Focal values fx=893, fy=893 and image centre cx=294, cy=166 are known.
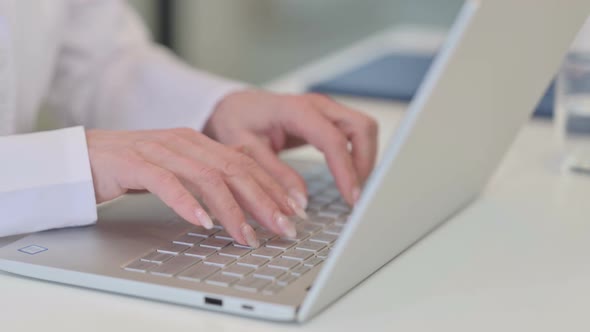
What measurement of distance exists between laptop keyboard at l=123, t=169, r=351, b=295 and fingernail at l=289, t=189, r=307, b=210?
3cm

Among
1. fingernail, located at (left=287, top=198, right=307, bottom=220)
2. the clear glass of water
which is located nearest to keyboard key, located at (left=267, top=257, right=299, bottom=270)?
fingernail, located at (left=287, top=198, right=307, bottom=220)

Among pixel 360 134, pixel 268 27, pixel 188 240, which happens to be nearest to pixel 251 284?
pixel 188 240

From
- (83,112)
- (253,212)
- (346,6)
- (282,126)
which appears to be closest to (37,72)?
(83,112)

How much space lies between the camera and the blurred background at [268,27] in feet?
11.9

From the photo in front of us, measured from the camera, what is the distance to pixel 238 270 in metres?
0.66

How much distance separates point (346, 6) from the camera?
3.75m

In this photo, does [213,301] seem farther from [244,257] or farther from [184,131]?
[184,131]

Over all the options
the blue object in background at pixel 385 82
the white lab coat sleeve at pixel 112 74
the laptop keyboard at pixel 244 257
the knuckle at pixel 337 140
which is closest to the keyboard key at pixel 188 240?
the laptop keyboard at pixel 244 257

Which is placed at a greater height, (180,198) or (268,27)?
(268,27)

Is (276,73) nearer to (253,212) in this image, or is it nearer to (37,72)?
(37,72)

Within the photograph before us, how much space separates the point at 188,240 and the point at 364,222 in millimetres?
211

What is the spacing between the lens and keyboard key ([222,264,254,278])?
2.14 feet

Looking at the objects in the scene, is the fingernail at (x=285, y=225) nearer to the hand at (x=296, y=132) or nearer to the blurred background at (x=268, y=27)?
the hand at (x=296, y=132)

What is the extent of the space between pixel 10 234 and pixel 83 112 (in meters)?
0.56
